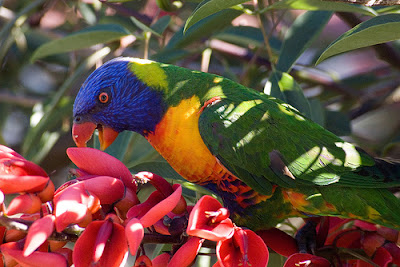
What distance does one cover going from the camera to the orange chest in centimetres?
131

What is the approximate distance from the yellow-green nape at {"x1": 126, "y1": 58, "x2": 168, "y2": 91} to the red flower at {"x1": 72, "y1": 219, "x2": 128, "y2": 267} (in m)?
0.60

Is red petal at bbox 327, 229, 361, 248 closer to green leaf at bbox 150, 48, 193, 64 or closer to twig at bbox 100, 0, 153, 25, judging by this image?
green leaf at bbox 150, 48, 193, 64

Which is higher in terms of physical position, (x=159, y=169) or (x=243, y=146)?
(x=243, y=146)

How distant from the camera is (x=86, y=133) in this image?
1415 millimetres

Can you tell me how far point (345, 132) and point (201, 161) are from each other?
0.70 m

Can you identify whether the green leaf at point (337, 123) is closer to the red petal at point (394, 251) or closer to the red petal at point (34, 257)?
the red petal at point (394, 251)

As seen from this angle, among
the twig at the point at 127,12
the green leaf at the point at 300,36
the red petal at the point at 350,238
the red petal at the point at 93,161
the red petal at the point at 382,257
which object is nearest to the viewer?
the red petal at the point at 93,161

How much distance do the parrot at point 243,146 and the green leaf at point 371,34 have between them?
271 mm

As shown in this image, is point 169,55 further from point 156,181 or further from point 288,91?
point 156,181

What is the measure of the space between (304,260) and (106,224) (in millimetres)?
443

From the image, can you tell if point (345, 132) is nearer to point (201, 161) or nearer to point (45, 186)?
point (201, 161)

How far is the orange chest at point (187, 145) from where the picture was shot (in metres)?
1.31

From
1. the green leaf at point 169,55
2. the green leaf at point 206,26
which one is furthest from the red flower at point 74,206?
the green leaf at point 169,55

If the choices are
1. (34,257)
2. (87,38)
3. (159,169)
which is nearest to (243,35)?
(87,38)
